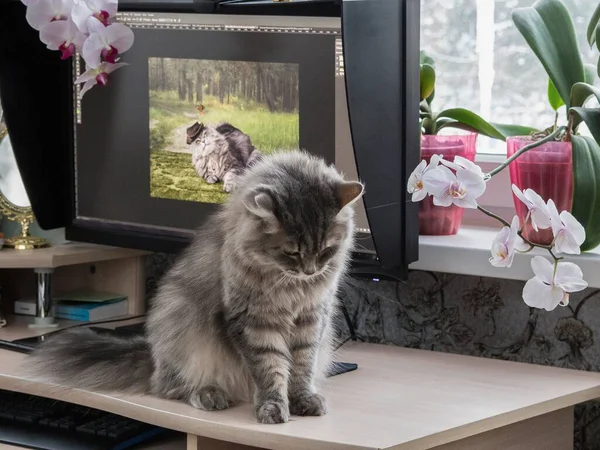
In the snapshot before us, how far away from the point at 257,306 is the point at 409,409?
25 cm

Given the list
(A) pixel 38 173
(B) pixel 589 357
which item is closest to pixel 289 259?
(B) pixel 589 357

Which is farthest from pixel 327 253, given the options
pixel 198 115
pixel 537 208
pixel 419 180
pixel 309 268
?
pixel 198 115

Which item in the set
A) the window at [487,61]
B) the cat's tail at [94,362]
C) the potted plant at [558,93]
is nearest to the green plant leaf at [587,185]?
the potted plant at [558,93]

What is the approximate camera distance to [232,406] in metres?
1.54

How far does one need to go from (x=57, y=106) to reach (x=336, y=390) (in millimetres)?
853

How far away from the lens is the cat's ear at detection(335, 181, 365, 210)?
1.48 m

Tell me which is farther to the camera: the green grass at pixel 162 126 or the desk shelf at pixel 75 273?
the desk shelf at pixel 75 273

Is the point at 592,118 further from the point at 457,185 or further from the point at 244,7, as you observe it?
the point at 244,7

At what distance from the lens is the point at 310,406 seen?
58.3 inches

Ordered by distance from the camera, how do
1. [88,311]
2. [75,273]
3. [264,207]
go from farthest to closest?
[75,273]
[88,311]
[264,207]

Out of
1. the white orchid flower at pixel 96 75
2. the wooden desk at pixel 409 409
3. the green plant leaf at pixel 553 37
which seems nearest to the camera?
the wooden desk at pixel 409 409

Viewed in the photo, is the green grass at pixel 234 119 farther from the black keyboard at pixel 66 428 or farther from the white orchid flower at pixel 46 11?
the black keyboard at pixel 66 428

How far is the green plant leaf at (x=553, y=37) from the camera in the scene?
1730 mm

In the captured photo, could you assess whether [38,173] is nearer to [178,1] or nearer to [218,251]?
[178,1]
